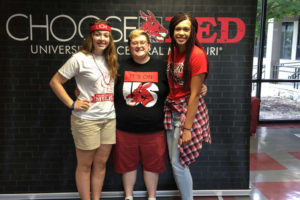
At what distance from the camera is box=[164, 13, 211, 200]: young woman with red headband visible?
220cm

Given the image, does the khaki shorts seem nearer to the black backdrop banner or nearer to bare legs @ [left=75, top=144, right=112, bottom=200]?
bare legs @ [left=75, top=144, right=112, bottom=200]

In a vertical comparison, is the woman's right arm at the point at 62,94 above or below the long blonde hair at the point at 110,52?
below

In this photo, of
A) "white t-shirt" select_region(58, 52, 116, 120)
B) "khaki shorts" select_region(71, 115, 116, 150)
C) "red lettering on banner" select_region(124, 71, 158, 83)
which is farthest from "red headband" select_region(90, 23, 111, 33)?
"khaki shorts" select_region(71, 115, 116, 150)

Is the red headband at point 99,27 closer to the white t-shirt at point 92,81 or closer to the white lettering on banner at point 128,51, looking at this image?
the white t-shirt at point 92,81

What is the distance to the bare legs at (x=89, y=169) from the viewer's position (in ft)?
7.97

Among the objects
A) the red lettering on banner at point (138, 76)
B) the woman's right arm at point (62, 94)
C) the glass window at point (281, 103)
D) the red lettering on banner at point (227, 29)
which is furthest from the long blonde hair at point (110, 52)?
the glass window at point (281, 103)

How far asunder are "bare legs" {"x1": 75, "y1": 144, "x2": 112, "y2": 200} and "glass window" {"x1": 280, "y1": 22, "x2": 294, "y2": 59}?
488 cm

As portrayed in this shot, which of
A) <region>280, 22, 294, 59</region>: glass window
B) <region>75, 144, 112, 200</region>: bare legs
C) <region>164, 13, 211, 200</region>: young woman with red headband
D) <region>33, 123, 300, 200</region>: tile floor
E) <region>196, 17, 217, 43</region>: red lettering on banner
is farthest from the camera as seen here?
<region>280, 22, 294, 59</region>: glass window

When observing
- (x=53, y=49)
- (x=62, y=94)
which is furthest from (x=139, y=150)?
(x=53, y=49)

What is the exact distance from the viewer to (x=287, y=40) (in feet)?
19.9

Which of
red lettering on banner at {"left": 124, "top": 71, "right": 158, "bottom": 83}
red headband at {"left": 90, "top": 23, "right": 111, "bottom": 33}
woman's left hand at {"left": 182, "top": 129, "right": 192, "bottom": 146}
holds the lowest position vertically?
woman's left hand at {"left": 182, "top": 129, "right": 192, "bottom": 146}

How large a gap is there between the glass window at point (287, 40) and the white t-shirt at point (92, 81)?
483 cm

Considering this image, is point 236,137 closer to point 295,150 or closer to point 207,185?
point 207,185

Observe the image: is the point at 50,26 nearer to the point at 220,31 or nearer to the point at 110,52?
the point at 110,52
